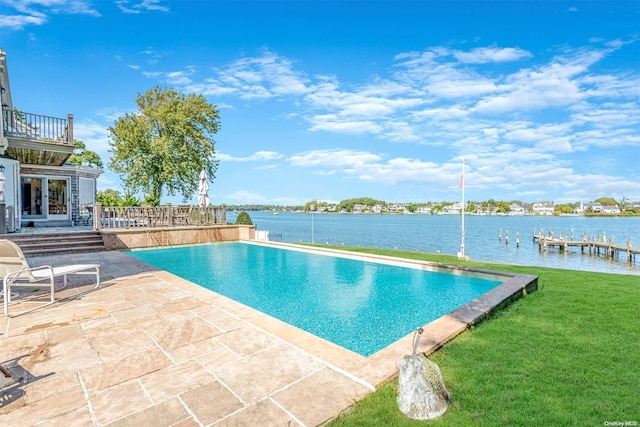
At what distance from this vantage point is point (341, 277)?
8.36 m

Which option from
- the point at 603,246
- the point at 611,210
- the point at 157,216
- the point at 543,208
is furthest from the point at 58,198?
the point at 543,208

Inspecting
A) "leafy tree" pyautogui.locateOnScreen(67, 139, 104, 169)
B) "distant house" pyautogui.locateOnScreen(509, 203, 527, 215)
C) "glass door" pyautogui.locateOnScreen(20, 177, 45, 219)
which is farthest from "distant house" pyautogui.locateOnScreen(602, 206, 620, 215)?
"glass door" pyautogui.locateOnScreen(20, 177, 45, 219)

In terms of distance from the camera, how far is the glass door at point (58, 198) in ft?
51.7

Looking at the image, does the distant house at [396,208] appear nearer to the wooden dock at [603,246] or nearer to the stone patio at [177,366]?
the wooden dock at [603,246]

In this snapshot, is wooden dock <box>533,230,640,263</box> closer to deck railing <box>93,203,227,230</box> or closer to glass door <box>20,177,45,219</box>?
deck railing <box>93,203,227,230</box>

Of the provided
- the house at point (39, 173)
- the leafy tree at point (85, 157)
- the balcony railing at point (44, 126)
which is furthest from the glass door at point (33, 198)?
the leafy tree at point (85, 157)

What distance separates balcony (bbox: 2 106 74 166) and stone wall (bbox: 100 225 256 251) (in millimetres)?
4016

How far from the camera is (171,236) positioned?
13078 mm

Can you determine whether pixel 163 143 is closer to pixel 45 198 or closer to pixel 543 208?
pixel 45 198

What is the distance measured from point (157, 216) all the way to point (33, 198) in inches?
291

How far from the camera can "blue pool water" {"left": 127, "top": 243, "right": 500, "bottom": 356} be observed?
498 cm

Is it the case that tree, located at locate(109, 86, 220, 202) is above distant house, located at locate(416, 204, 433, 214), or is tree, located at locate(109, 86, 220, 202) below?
above

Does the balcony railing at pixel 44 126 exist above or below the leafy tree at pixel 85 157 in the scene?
below

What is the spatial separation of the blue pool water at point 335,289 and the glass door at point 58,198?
7698 millimetres
